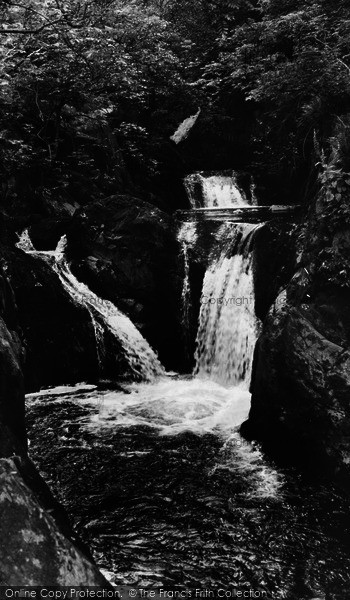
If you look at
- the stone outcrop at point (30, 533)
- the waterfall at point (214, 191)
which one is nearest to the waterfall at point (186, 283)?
the waterfall at point (214, 191)

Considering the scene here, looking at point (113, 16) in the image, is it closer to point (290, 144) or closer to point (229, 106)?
point (290, 144)

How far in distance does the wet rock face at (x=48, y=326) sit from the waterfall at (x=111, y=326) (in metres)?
0.18

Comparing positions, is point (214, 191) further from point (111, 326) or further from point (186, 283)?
point (111, 326)

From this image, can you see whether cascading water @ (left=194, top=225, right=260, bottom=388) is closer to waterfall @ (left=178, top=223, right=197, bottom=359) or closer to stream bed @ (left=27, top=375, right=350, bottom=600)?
waterfall @ (left=178, top=223, right=197, bottom=359)

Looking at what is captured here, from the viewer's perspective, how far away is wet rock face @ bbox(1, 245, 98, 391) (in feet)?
31.8

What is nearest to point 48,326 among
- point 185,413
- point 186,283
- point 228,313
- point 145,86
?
point 186,283

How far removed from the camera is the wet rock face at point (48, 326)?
9703 mm

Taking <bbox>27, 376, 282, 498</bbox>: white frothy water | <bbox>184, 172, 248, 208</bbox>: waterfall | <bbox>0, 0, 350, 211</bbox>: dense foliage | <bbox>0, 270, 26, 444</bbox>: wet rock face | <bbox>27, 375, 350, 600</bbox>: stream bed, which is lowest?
<bbox>27, 375, 350, 600</bbox>: stream bed

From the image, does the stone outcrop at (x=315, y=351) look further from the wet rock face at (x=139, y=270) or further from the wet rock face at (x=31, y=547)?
the wet rock face at (x=139, y=270)

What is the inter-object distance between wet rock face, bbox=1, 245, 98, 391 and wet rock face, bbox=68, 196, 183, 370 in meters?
1.00

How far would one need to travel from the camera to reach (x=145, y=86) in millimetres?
14609

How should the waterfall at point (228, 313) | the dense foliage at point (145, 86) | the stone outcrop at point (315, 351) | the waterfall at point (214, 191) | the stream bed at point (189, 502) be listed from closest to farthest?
the stream bed at point (189, 502) → the stone outcrop at point (315, 351) → the dense foliage at point (145, 86) → the waterfall at point (228, 313) → the waterfall at point (214, 191)

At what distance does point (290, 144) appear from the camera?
14.2 metres

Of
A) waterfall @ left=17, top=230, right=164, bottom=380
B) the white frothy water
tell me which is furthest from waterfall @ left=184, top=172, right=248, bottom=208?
the white frothy water
